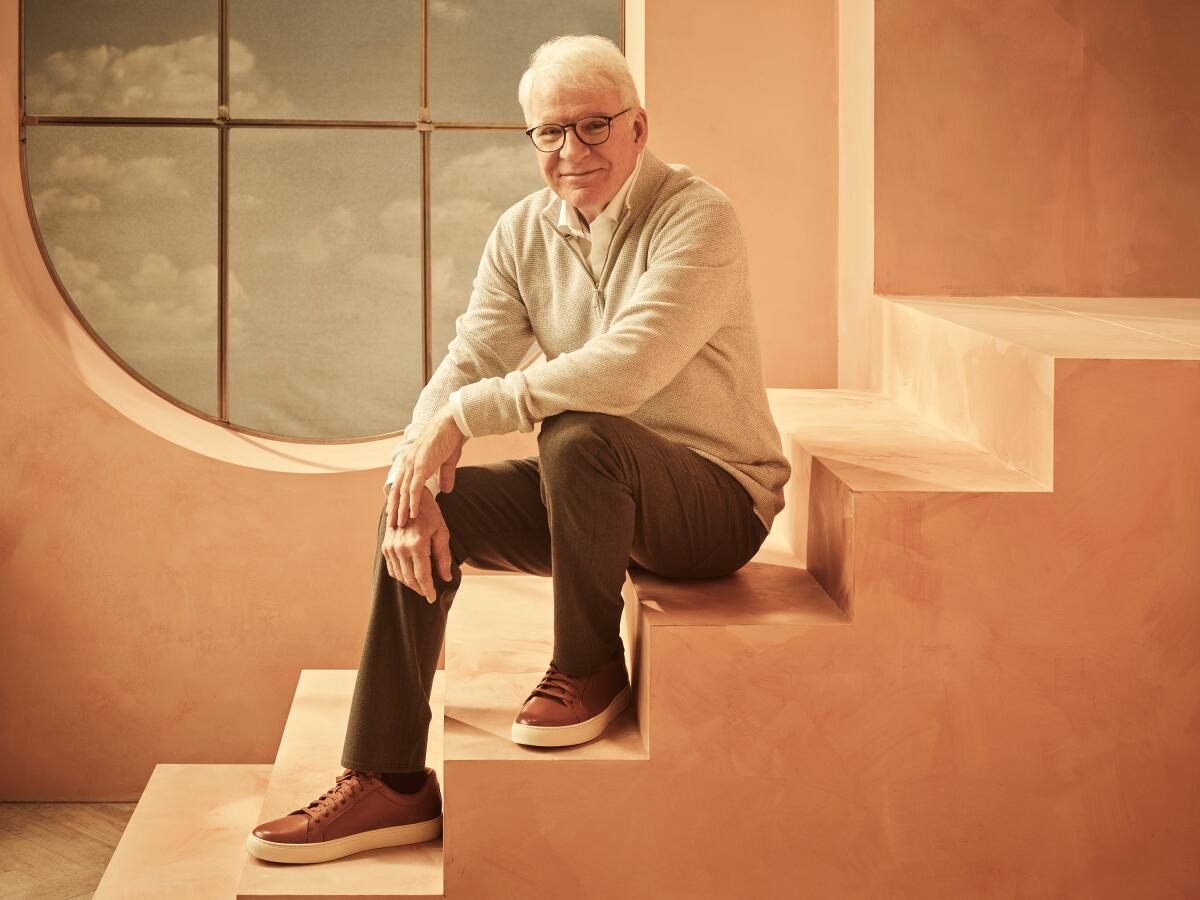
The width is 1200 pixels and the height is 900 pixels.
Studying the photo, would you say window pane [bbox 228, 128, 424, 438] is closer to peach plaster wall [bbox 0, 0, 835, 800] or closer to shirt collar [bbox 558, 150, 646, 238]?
peach plaster wall [bbox 0, 0, 835, 800]

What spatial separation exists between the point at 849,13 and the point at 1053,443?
66.2 inches

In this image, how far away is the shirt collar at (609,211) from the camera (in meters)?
2.27

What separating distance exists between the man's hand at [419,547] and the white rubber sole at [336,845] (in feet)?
1.20

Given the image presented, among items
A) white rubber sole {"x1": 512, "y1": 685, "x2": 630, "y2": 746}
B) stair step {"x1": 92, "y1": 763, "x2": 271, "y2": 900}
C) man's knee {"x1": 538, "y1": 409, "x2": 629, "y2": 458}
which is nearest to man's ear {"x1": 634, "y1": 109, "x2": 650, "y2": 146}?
man's knee {"x1": 538, "y1": 409, "x2": 629, "y2": 458}

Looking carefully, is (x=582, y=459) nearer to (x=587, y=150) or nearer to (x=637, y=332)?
(x=637, y=332)

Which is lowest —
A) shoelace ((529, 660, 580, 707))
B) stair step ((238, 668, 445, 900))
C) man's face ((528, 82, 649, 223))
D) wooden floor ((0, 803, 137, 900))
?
wooden floor ((0, 803, 137, 900))

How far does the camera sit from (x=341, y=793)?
6.89 feet

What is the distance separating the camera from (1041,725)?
82.2 inches

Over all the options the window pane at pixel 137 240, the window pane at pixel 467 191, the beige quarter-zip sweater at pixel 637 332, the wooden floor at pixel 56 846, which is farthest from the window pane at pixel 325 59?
the beige quarter-zip sweater at pixel 637 332

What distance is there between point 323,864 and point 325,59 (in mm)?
9177

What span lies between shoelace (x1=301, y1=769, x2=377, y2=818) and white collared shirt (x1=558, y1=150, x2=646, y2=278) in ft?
2.90

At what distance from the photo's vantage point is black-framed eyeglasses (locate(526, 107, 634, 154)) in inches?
86.2

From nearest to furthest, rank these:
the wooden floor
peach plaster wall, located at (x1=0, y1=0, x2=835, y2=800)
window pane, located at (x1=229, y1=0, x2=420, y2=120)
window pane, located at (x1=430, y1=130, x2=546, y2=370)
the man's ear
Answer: the man's ear
the wooden floor
peach plaster wall, located at (x1=0, y1=0, x2=835, y2=800)
window pane, located at (x1=229, y1=0, x2=420, y2=120)
window pane, located at (x1=430, y1=130, x2=546, y2=370)

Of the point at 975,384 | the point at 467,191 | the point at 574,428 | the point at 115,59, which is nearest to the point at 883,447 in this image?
the point at 975,384
